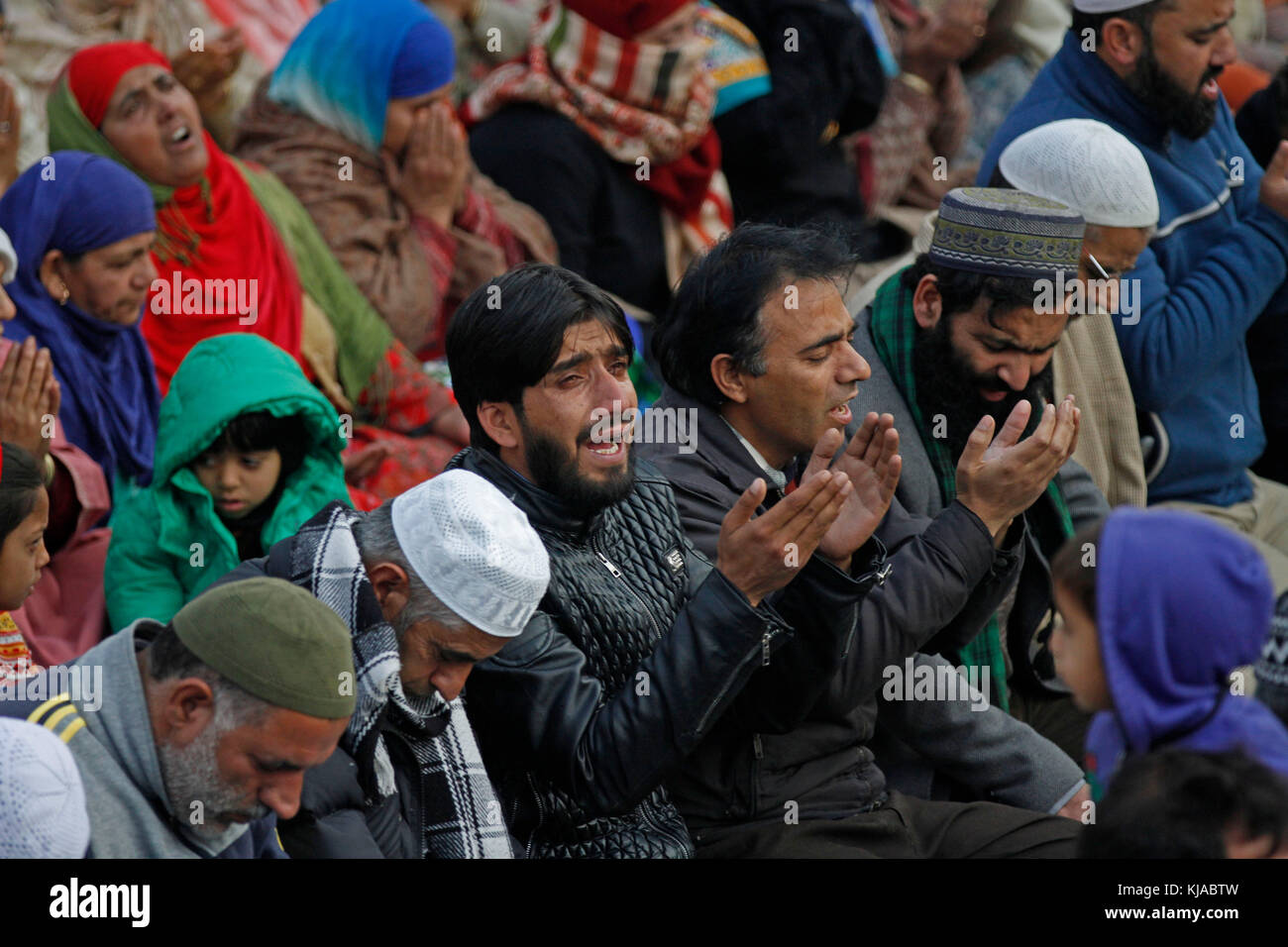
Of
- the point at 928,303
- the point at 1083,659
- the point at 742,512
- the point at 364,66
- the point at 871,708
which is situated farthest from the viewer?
the point at 364,66

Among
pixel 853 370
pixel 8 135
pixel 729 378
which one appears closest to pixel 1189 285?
pixel 853 370

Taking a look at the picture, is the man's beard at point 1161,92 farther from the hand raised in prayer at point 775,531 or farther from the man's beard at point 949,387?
the hand raised in prayer at point 775,531

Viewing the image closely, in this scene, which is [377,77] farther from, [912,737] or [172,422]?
[912,737]

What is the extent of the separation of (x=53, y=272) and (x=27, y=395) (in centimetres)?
69

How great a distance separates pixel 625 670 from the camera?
11.9 feet

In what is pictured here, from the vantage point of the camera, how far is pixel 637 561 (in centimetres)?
377

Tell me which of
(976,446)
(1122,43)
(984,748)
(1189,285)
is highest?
(1122,43)

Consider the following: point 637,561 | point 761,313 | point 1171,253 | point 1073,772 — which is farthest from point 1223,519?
point 637,561

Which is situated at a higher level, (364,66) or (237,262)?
(364,66)

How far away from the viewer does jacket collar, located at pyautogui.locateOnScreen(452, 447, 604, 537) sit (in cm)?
368

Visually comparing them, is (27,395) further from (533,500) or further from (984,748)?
(984,748)

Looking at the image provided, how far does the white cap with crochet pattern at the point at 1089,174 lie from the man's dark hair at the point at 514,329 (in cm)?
166

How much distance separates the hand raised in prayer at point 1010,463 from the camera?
3.97m
